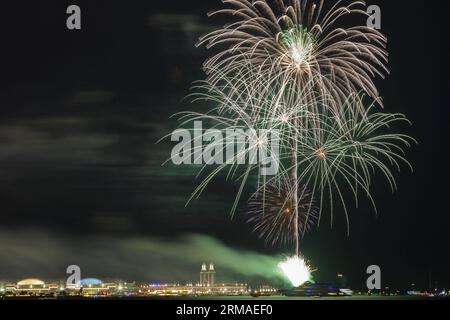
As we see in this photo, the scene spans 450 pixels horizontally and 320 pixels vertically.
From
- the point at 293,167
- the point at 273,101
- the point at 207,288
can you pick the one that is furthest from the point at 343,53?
the point at 207,288

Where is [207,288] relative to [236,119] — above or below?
below
